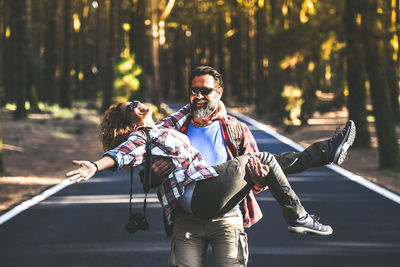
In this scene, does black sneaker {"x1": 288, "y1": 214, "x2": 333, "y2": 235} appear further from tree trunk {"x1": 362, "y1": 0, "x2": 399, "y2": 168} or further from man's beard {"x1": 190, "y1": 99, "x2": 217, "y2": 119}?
tree trunk {"x1": 362, "y1": 0, "x2": 399, "y2": 168}

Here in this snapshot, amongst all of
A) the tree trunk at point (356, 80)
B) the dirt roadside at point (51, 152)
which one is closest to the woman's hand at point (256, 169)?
the dirt roadside at point (51, 152)

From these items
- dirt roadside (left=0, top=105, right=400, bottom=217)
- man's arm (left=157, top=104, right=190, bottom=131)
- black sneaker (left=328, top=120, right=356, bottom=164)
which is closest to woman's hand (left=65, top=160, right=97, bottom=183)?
man's arm (left=157, top=104, right=190, bottom=131)

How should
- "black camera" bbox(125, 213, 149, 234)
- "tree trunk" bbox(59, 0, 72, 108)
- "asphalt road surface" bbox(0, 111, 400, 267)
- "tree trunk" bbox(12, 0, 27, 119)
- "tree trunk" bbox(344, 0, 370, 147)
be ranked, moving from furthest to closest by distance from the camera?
"tree trunk" bbox(59, 0, 72, 108), "tree trunk" bbox(12, 0, 27, 119), "tree trunk" bbox(344, 0, 370, 147), "asphalt road surface" bbox(0, 111, 400, 267), "black camera" bbox(125, 213, 149, 234)

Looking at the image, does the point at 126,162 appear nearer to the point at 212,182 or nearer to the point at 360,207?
the point at 212,182

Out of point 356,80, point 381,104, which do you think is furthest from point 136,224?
point 356,80

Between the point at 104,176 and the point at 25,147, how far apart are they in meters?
6.67

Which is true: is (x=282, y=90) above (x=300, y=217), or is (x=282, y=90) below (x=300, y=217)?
below

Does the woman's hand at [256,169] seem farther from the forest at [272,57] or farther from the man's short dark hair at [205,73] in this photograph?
the forest at [272,57]

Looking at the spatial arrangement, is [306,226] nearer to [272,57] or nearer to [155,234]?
[155,234]

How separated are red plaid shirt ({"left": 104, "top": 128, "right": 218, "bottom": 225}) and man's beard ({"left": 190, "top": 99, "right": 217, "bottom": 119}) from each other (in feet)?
0.73

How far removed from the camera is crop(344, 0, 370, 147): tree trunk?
66.2 feet

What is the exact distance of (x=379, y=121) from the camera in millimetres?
16141

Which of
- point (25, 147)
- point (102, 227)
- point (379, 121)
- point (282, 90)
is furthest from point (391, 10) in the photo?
point (102, 227)

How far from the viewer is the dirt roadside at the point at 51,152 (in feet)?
42.5
